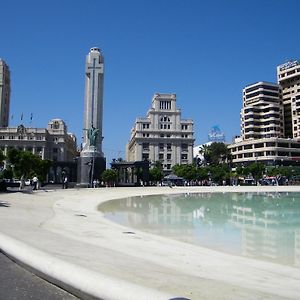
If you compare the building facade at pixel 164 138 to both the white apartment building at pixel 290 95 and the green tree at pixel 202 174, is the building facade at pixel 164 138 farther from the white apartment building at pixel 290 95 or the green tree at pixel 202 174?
the green tree at pixel 202 174

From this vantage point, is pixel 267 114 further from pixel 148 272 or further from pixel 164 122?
pixel 148 272

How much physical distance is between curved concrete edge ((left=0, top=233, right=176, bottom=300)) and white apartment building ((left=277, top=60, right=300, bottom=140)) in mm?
147776

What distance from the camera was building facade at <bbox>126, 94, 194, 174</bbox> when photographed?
515ft

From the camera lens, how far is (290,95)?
152m

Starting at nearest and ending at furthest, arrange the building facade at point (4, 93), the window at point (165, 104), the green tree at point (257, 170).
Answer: the green tree at point (257, 170) < the window at point (165, 104) < the building facade at point (4, 93)

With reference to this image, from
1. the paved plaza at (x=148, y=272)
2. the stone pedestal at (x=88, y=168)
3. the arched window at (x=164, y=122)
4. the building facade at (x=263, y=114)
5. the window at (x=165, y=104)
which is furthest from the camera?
the window at (x=165, y=104)

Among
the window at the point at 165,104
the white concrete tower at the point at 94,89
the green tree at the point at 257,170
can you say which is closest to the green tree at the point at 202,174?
the green tree at the point at 257,170

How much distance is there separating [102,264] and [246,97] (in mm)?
159046

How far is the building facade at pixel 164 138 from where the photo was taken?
515 feet

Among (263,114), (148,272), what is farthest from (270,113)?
(148,272)

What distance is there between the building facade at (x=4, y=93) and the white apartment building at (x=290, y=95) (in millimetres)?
114887

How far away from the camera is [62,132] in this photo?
533 feet

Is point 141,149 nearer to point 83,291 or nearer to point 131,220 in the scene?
point 131,220

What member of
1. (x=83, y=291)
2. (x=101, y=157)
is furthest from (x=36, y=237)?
(x=101, y=157)
